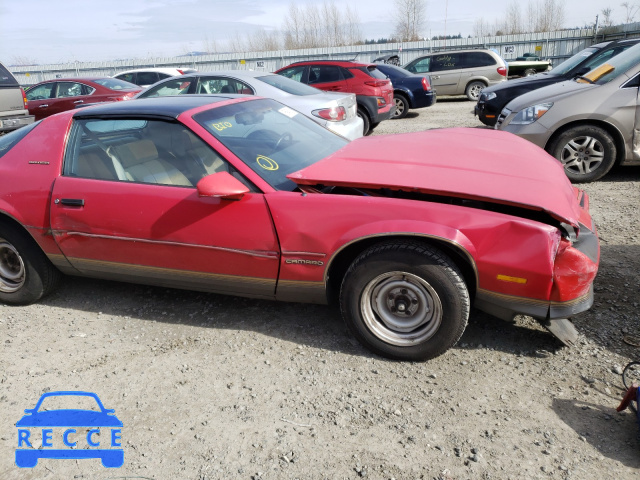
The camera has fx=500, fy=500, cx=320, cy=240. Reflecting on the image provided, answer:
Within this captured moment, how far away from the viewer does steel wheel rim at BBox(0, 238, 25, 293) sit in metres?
3.76

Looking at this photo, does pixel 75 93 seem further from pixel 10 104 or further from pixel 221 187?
pixel 221 187

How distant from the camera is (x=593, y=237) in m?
2.86

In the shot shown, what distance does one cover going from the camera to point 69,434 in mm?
2498

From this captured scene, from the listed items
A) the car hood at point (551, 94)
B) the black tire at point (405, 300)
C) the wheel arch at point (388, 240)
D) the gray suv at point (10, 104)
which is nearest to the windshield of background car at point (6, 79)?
the gray suv at point (10, 104)

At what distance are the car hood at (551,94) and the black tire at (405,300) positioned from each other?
14.7ft

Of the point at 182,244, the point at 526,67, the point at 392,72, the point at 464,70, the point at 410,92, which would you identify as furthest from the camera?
the point at 526,67

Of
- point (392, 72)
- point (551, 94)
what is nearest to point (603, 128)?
point (551, 94)

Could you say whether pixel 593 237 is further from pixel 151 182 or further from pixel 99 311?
pixel 99 311

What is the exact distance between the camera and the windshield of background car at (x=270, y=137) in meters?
3.12

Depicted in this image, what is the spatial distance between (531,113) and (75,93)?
404 inches

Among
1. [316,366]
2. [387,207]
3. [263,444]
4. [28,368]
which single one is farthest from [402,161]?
[28,368]

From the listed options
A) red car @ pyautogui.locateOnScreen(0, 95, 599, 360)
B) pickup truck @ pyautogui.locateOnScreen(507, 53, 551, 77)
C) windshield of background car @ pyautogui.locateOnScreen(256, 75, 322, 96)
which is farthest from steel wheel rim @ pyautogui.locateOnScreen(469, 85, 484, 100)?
red car @ pyautogui.locateOnScreen(0, 95, 599, 360)

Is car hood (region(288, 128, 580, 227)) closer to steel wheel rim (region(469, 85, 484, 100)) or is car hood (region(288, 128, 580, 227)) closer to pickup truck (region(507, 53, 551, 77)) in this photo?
steel wheel rim (region(469, 85, 484, 100))

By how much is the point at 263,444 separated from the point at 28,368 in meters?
1.68
